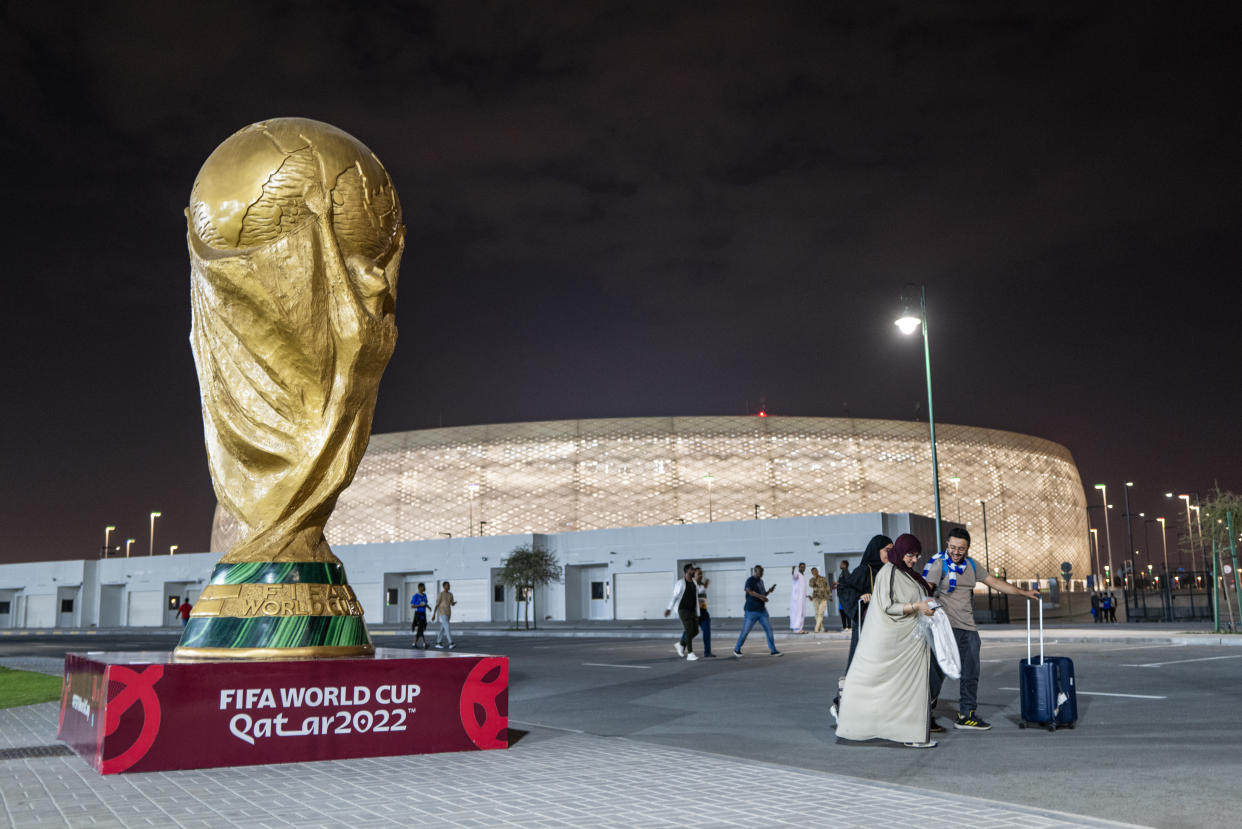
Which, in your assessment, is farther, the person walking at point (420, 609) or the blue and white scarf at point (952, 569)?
the person walking at point (420, 609)

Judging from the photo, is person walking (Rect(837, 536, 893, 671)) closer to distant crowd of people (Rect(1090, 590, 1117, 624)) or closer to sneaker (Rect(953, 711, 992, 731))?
sneaker (Rect(953, 711, 992, 731))

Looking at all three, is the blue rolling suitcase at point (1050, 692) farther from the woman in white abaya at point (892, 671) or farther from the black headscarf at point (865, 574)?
the black headscarf at point (865, 574)

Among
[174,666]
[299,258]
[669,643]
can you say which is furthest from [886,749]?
[669,643]

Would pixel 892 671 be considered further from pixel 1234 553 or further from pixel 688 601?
pixel 1234 553

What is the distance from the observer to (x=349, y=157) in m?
7.92

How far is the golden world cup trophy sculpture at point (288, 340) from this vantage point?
7566 mm

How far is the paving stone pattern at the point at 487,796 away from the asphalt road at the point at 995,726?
29cm

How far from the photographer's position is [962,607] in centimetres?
828

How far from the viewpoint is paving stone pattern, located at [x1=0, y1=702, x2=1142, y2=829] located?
4715 mm

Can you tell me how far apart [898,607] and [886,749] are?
1.01 m

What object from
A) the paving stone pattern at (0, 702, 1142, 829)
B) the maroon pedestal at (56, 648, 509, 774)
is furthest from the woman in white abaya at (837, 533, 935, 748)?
the maroon pedestal at (56, 648, 509, 774)

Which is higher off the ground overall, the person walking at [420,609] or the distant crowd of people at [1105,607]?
the person walking at [420,609]

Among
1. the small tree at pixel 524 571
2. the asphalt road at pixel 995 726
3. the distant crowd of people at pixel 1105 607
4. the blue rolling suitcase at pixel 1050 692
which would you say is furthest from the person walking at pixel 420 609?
the distant crowd of people at pixel 1105 607

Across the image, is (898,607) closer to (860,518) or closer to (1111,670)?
(1111,670)
